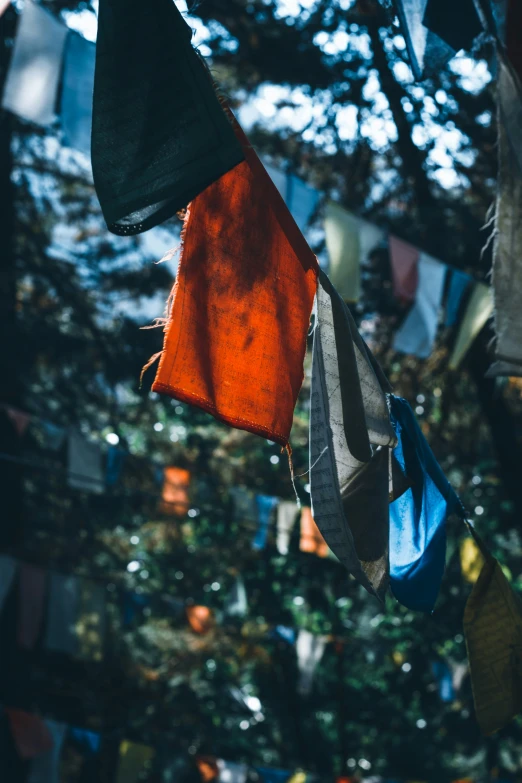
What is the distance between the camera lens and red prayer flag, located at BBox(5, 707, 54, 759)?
8234mm

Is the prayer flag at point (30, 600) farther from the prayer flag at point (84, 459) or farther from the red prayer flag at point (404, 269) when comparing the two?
the red prayer flag at point (404, 269)

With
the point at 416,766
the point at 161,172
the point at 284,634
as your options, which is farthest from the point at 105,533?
the point at 161,172

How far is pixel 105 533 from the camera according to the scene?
16.2 meters

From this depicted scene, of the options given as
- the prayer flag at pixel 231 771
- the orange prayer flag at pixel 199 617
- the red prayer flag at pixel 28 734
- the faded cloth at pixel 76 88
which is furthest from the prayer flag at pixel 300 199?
the orange prayer flag at pixel 199 617

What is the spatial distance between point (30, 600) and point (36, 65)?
546cm

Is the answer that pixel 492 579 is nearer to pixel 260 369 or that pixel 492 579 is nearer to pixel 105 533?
pixel 260 369

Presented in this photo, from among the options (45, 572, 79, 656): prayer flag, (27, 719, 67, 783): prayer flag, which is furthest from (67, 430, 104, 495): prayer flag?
(27, 719, 67, 783): prayer flag

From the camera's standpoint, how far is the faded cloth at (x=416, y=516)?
10.1ft

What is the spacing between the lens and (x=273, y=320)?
2623 millimetres

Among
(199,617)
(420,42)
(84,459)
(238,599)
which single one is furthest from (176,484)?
(420,42)

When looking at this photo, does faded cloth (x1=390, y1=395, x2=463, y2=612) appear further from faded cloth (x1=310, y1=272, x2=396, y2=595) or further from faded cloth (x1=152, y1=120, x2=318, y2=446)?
faded cloth (x1=152, y1=120, x2=318, y2=446)

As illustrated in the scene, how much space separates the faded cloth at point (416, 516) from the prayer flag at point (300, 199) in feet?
11.8

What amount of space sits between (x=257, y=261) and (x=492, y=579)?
→ 6.07 feet

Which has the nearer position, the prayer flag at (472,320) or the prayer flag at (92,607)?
the prayer flag at (472,320)
